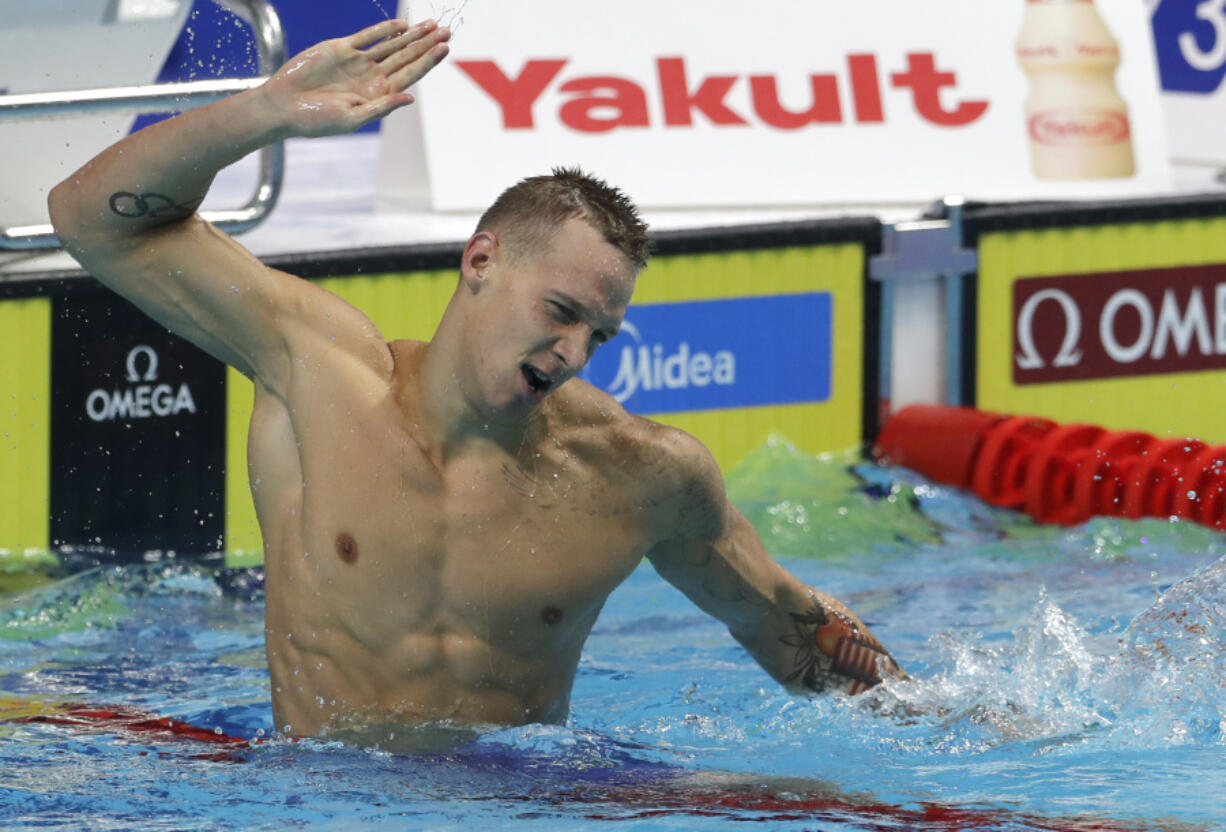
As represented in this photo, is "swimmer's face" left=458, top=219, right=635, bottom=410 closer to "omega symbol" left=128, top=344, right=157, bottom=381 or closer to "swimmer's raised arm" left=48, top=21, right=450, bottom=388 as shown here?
"swimmer's raised arm" left=48, top=21, right=450, bottom=388

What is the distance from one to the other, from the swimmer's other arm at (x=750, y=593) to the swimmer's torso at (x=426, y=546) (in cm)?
7

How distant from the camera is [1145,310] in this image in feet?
15.9

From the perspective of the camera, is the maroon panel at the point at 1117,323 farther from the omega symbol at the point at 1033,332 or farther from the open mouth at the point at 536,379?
the open mouth at the point at 536,379

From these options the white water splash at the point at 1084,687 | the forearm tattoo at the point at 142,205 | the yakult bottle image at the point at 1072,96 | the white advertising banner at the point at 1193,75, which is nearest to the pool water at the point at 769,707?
the white water splash at the point at 1084,687

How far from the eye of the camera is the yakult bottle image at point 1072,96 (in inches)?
197

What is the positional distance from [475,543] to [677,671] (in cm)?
121

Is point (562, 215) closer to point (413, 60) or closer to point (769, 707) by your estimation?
point (413, 60)

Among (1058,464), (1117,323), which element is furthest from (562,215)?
(1117,323)

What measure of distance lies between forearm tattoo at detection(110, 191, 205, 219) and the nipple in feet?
1.57

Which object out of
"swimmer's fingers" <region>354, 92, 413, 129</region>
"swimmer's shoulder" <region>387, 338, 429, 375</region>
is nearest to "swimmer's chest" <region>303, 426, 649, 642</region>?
"swimmer's shoulder" <region>387, 338, 429, 375</region>

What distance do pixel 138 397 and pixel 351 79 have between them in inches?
77.8

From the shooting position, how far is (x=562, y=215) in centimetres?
219

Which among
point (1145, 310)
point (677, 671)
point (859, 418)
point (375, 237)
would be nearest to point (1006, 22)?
point (1145, 310)

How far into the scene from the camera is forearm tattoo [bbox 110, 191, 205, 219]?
2301 mm
